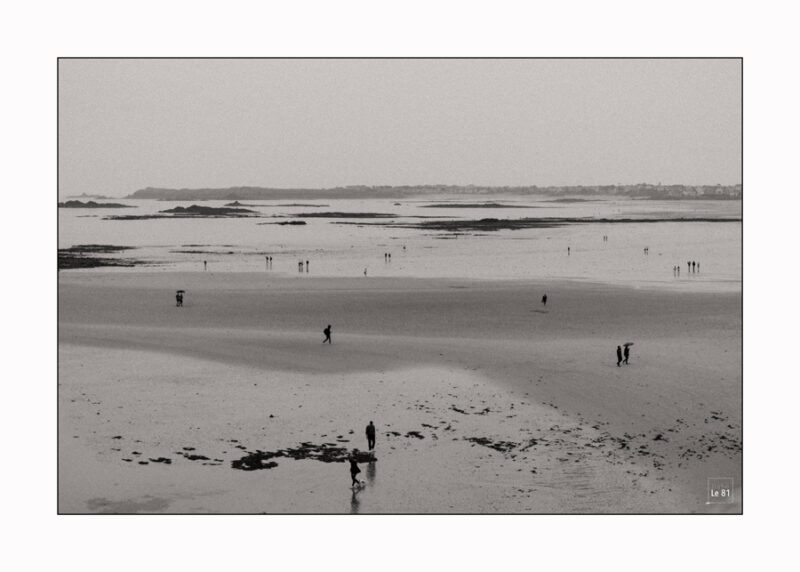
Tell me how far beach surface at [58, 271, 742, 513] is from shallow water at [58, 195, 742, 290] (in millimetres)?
5039

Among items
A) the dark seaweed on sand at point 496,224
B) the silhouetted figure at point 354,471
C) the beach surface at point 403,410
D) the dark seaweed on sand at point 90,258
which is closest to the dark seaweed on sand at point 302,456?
the beach surface at point 403,410

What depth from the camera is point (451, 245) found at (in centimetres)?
5750

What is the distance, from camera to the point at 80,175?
18.8 meters

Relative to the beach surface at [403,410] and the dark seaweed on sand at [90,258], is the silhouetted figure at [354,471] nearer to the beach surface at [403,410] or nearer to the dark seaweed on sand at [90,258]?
the beach surface at [403,410]

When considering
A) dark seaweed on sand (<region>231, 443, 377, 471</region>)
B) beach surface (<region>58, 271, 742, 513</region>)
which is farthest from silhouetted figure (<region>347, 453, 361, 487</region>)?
dark seaweed on sand (<region>231, 443, 377, 471</region>)

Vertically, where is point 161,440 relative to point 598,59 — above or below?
below

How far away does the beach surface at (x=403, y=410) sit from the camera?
50.2ft

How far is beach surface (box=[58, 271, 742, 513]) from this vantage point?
602 inches

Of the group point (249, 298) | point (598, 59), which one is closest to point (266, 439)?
point (598, 59)

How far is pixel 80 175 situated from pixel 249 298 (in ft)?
50.0

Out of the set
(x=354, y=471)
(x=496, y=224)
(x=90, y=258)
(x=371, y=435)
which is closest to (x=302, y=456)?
(x=371, y=435)

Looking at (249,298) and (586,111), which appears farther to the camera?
(249,298)

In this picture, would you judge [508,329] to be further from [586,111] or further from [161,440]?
[161,440]

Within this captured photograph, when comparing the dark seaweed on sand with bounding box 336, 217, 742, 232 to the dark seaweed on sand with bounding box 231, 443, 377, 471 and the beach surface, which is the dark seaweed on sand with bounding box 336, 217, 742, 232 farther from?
the dark seaweed on sand with bounding box 231, 443, 377, 471
